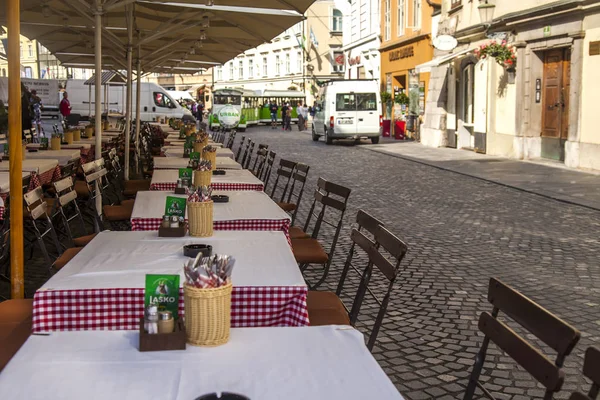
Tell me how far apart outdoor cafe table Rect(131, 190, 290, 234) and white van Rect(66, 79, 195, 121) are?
28.0m

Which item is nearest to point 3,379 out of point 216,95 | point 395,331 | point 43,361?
point 43,361

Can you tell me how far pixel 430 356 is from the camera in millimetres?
4715

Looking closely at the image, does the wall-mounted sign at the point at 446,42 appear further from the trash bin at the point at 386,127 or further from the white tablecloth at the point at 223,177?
the white tablecloth at the point at 223,177

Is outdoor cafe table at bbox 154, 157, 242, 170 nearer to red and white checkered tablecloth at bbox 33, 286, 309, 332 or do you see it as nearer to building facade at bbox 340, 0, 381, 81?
red and white checkered tablecloth at bbox 33, 286, 309, 332

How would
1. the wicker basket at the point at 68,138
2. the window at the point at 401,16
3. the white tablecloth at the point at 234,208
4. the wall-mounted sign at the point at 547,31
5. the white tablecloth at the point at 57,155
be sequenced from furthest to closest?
1. the window at the point at 401,16
2. the wall-mounted sign at the point at 547,31
3. the wicker basket at the point at 68,138
4. the white tablecloth at the point at 57,155
5. the white tablecloth at the point at 234,208

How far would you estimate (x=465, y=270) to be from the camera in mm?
7090

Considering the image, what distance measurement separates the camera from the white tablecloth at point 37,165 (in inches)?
309

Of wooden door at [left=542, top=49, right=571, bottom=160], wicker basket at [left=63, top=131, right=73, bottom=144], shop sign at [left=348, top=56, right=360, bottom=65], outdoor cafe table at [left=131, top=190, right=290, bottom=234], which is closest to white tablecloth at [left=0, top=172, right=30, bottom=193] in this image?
outdoor cafe table at [left=131, top=190, right=290, bottom=234]

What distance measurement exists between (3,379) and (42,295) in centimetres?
99

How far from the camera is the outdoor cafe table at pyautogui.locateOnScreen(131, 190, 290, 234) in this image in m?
5.16

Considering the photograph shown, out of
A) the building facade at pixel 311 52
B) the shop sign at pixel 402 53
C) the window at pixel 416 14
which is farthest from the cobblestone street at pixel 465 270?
the building facade at pixel 311 52

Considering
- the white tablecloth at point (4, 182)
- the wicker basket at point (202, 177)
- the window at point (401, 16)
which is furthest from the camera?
the window at point (401, 16)

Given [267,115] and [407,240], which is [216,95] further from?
[407,240]

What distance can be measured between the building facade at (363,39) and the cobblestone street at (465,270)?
844 inches
